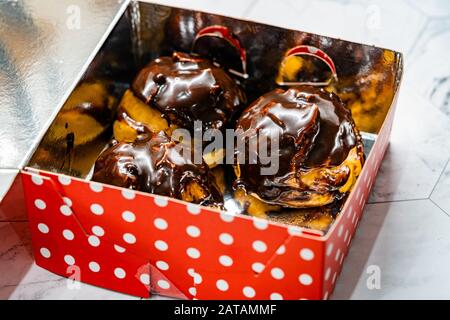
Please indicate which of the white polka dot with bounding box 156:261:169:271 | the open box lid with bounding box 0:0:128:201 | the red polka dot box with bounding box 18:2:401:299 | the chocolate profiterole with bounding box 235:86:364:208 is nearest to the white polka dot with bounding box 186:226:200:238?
the red polka dot box with bounding box 18:2:401:299

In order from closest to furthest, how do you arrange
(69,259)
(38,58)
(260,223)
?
(260,223) < (69,259) < (38,58)

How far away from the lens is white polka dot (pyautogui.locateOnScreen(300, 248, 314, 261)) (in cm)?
137

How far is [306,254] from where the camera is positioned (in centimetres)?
138

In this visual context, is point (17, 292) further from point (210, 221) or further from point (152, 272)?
point (210, 221)

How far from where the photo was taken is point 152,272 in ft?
5.03

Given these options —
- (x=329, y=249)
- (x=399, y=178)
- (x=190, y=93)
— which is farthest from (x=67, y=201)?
(x=399, y=178)

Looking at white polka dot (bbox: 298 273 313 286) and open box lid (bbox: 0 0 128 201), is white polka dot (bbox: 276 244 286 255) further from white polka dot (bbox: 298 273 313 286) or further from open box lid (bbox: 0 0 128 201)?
open box lid (bbox: 0 0 128 201)

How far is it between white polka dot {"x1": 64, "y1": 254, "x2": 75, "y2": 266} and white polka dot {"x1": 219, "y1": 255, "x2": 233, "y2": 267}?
296 mm

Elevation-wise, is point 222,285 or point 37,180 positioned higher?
point 37,180

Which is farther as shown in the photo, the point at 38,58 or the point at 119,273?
the point at 38,58

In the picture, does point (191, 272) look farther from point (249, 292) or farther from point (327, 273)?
point (327, 273)

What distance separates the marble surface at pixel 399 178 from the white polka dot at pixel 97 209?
18 centimetres

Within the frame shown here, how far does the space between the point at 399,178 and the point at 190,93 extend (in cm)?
47

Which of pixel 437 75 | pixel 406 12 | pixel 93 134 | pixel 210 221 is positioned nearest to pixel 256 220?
pixel 210 221
